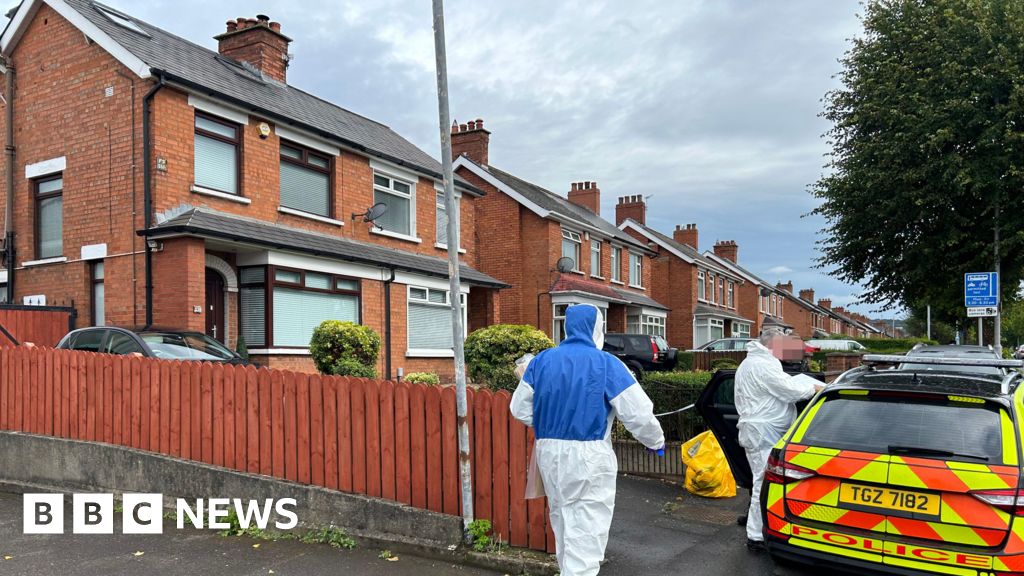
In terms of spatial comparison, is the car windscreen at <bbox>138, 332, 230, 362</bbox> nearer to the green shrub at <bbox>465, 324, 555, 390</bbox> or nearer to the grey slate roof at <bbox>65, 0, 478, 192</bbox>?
the green shrub at <bbox>465, 324, 555, 390</bbox>

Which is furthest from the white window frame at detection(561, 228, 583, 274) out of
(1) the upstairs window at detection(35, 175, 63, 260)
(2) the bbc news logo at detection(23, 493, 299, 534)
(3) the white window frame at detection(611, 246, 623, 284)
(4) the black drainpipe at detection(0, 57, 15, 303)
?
(2) the bbc news logo at detection(23, 493, 299, 534)

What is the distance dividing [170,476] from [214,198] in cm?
764

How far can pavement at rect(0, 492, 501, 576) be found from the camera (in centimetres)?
544

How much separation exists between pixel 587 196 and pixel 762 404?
3137 centimetres

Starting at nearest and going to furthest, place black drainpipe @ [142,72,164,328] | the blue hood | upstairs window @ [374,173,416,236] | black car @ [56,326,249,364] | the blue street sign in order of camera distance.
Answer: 1. the blue hood
2. black car @ [56,326,249,364]
3. black drainpipe @ [142,72,164,328]
4. the blue street sign
5. upstairs window @ [374,173,416,236]

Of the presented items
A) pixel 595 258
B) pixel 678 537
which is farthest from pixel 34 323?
pixel 595 258

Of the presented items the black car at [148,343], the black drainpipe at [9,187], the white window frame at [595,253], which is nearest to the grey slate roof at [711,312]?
the white window frame at [595,253]

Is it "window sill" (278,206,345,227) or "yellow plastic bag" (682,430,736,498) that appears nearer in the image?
"yellow plastic bag" (682,430,736,498)

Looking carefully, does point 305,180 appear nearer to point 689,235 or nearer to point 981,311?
point 981,311

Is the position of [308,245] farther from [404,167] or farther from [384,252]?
[404,167]

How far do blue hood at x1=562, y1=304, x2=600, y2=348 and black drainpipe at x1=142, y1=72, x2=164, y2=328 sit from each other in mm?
10238

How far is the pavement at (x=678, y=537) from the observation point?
541 cm

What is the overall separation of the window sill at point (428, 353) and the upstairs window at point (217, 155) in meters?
5.37

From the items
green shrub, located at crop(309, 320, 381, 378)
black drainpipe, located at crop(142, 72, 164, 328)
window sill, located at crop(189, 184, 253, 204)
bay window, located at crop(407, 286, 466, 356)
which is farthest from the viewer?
bay window, located at crop(407, 286, 466, 356)
